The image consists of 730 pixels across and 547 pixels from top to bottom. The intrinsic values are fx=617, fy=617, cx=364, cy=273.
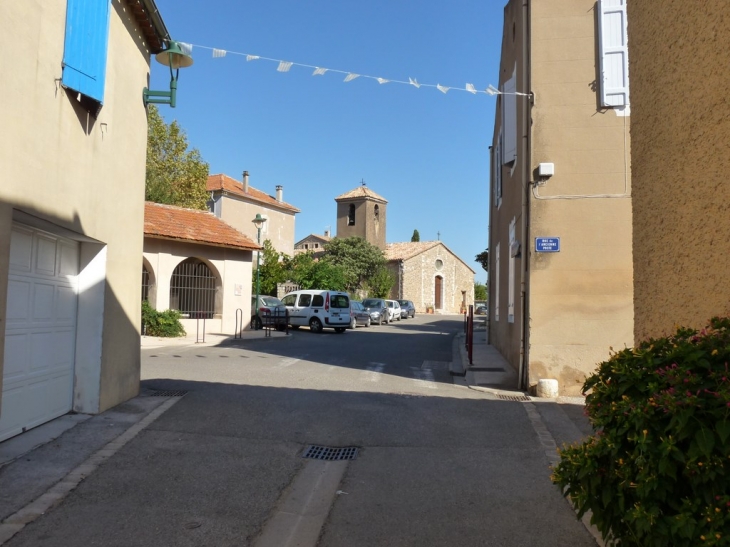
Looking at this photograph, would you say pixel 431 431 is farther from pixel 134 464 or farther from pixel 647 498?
pixel 647 498

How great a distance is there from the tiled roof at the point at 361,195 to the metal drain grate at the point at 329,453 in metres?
55.0

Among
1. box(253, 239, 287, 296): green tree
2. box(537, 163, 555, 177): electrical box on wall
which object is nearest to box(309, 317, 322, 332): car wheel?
box(253, 239, 287, 296): green tree

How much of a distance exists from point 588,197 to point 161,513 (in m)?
Answer: 7.80

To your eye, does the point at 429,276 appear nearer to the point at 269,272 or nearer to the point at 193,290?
the point at 269,272

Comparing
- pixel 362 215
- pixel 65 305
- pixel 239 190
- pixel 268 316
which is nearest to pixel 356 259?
pixel 362 215

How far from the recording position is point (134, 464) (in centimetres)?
532

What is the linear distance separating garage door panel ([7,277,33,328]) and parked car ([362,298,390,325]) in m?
28.6

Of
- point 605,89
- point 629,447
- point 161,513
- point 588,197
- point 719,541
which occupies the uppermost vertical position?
point 605,89

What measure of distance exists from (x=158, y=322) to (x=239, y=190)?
28412 millimetres

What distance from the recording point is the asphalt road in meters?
4.00

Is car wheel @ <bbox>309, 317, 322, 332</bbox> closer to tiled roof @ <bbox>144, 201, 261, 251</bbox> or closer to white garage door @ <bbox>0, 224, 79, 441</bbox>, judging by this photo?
tiled roof @ <bbox>144, 201, 261, 251</bbox>

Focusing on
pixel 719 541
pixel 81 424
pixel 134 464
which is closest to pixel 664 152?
pixel 719 541

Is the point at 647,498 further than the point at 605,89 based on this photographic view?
No

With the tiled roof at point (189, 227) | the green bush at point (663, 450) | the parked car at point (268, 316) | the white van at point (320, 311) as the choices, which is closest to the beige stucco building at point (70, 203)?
the green bush at point (663, 450)
